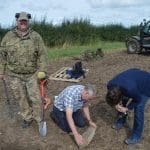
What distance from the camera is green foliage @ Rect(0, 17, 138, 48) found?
2864 cm

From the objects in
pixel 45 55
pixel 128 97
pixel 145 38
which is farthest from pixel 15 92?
pixel 145 38

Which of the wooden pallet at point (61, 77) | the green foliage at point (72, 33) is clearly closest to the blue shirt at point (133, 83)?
the wooden pallet at point (61, 77)

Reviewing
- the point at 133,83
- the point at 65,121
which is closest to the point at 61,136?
the point at 65,121

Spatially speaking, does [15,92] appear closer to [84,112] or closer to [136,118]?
[84,112]

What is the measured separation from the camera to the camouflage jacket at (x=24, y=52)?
7.39 meters

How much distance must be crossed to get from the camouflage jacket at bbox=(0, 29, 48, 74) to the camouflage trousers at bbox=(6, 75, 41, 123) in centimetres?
13

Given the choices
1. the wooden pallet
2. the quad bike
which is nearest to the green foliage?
the quad bike

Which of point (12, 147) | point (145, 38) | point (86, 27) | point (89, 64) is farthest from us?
point (86, 27)

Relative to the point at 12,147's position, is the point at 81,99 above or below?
above

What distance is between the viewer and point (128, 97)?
22.4 ft

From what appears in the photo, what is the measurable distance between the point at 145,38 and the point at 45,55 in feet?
38.0

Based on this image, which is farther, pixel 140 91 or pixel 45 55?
pixel 45 55

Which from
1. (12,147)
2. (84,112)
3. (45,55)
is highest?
(45,55)

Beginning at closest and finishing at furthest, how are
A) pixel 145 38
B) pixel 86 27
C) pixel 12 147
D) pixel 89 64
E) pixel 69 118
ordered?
pixel 69 118, pixel 12 147, pixel 89 64, pixel 145 38, pixel 86 27
